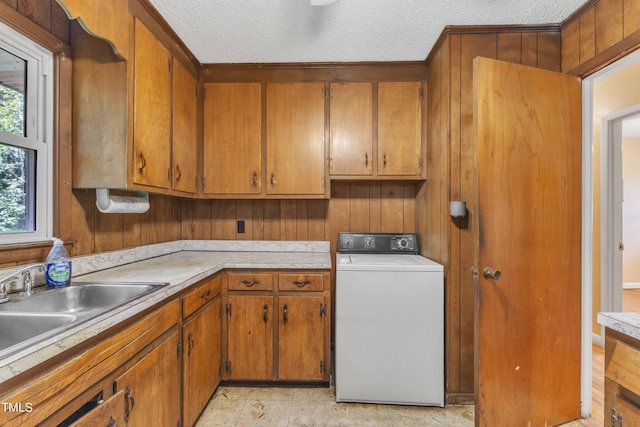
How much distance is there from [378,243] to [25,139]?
2267mm

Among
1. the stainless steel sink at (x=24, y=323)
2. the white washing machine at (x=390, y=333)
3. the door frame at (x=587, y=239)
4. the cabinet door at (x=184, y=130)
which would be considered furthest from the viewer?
the cabinet door at (x=184, y=130)

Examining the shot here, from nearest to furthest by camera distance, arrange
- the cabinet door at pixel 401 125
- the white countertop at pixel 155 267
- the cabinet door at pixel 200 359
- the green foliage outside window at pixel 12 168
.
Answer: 1. the white countertop at pixel 155 267
2. the green foliage outside window at pixel 12 168
3. the cabinet door at pixel 200 359
4. the cabinet door at pixel 401 125

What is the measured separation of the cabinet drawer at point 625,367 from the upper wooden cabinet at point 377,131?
63.2 inches

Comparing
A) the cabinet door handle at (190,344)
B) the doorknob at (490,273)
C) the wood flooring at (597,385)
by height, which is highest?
the doorknob at (490,273)

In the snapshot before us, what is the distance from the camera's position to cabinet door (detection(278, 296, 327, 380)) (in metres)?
2.05

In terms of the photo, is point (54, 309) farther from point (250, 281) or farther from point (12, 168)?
point (250, 281)

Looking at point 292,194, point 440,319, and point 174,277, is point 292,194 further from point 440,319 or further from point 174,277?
point 440,319

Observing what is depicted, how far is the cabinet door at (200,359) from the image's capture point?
159 centimetres

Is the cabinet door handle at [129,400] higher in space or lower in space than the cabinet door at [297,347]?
higher

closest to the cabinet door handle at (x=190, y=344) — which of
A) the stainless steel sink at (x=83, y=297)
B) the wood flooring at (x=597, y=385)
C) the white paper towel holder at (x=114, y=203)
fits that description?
the stainless steel sink at (x=83, y=297)

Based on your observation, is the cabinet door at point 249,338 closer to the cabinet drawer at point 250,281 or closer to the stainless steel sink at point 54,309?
the cabinet drawer at point 250,281

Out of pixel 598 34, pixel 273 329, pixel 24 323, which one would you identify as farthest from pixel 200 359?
pixel 598 34

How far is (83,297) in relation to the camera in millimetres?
1368

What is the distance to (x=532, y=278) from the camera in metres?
1.58
